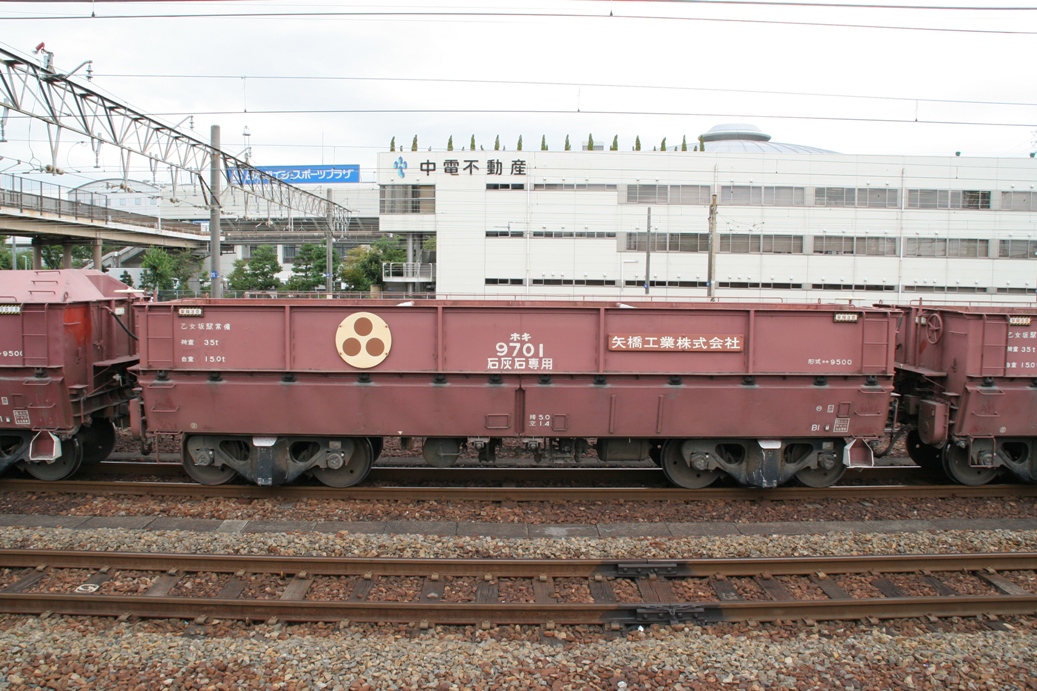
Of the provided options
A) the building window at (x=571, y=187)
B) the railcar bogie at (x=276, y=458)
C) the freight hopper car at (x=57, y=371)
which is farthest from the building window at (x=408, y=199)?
the railcar bogie at (x=276, y=458)

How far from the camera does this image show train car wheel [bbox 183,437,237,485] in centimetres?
984

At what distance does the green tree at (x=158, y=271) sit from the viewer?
50.2 metres

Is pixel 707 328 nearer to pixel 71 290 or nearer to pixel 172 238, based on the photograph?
pixel 71 290

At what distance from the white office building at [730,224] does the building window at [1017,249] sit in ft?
0.41

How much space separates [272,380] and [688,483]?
20.4ft

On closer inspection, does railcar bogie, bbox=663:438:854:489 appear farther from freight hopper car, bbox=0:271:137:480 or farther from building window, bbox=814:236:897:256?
building window, bbox=814:236:897:256

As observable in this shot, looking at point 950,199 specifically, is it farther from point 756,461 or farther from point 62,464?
point 62,464

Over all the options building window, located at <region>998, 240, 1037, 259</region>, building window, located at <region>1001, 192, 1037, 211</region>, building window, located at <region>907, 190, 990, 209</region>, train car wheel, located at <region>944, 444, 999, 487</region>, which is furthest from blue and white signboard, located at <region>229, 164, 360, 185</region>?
train car wheel, located at <region>944, 444, 999, 487</region>

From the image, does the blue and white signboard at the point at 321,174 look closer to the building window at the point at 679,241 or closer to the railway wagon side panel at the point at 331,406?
the building window at the point at 679,241

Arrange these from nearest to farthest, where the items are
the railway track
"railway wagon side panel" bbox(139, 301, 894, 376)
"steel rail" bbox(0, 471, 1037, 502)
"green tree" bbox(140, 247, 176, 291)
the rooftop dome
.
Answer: the railway track → "railway wagon side panel" bbox(139, 301, 894, 376) → "steel rail" bbox(0, 471, 1037, 502) → "green tree" bbox(140, 247, 176, 291) → the rooftop dome

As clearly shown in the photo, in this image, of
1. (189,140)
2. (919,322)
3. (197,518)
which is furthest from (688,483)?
(189,140)

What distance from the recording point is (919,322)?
10.8m

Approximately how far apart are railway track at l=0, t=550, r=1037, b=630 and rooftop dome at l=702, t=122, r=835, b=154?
2446 inches

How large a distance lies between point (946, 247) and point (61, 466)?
53.3 metres
